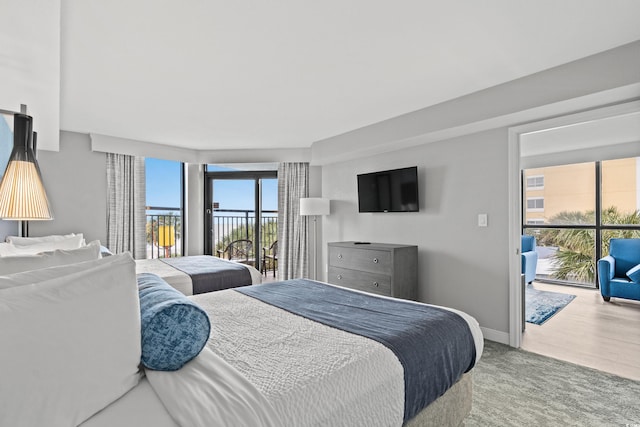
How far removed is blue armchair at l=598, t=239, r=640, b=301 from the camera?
4.34 m

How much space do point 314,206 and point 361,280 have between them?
1.46 meters

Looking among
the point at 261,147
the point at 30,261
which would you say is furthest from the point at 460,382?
the point at 261,147

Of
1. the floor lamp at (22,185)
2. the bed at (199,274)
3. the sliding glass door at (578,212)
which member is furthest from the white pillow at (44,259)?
the sliding glass door at (578,212)

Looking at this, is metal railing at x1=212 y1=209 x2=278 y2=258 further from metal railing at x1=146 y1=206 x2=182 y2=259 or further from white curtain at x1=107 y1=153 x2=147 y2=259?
white curtain at x1=107 y1=153 x2=147 y2=259

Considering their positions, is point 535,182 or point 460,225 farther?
point 535,182

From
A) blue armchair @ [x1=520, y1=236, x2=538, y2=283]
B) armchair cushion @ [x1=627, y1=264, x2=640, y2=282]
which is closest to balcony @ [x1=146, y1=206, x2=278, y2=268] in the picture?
blue armchair @ [x1=520, y1=236, x2=538, y2=283]

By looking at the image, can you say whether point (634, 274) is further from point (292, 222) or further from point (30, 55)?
point (30, 55)

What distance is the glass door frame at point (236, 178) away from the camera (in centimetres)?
566

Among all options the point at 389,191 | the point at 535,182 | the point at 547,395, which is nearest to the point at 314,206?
the point at 389,191

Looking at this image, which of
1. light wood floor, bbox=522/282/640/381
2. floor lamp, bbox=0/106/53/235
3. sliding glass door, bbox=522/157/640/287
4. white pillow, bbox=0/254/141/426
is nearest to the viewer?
white pillow, bbox=0/254/141/426

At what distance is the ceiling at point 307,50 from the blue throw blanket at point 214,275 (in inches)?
66.3

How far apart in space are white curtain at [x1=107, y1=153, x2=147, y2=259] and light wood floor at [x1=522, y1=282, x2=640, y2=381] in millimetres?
4916

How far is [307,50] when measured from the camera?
91.0 inches

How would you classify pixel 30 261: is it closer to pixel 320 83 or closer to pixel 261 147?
pixel 320 83
